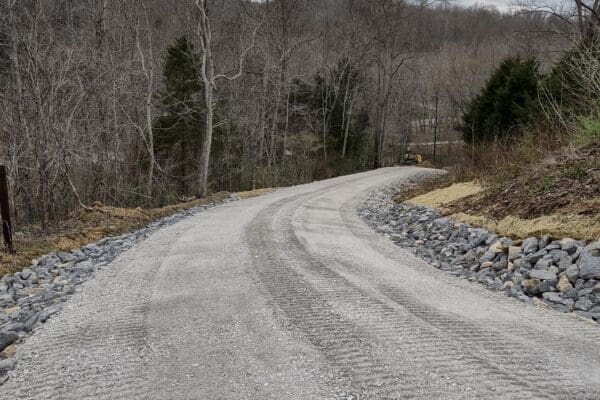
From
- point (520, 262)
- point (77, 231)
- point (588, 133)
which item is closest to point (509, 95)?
point (588, 133)

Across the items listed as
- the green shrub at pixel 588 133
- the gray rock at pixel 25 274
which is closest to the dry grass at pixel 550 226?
the green shrub at pixel 588 133

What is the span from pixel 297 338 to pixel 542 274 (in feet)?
10.7

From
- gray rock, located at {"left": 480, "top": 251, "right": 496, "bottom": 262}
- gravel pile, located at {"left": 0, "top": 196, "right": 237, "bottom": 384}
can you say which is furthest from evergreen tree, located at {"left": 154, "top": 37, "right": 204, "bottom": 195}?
gray rock, located at {"left": 480, "top": 251, "right": 496, "bottom": 262}

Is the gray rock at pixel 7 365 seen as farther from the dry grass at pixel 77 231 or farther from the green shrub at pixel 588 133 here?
the green shrub at pixel 588 133

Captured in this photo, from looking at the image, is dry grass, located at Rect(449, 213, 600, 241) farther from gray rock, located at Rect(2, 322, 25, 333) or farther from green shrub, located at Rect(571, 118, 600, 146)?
gray rock, located at Rect(2, 322, 25, 333)

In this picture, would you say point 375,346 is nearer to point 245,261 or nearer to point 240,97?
point 245,261

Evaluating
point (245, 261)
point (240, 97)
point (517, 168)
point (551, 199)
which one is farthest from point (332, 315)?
point (240, 97)

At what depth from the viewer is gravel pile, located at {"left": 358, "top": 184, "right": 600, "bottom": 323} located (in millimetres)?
4746

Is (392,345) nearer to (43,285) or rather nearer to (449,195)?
(43,285)

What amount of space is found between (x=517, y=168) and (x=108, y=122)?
14.5 m

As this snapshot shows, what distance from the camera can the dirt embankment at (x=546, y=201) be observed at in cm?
602

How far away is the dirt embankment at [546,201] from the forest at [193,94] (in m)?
6.35

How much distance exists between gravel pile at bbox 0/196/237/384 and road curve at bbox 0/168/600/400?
0.70 ft

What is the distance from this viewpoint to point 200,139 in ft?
79.4
